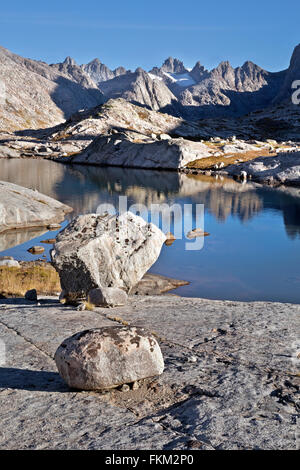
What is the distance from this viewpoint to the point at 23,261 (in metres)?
37.6

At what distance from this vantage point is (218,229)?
2217 inches

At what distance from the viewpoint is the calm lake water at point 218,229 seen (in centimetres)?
3394

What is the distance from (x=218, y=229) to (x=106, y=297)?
37344 mm

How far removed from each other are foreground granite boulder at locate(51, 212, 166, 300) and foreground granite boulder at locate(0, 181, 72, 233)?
27990 mm

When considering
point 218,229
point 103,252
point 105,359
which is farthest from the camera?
point 218,229

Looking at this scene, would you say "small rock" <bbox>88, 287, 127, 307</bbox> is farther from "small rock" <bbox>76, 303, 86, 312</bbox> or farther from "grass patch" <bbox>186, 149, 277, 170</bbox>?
"grass patch" <bbox>186, 149, 277, 170</bbox>

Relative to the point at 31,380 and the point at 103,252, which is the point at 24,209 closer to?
the point at 103,252

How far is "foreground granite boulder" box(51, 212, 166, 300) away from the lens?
22.1 metres

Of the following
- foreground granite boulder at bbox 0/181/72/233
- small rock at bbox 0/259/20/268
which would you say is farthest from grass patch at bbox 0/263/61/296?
foreground granite boulder at bbox 0/181/72/233

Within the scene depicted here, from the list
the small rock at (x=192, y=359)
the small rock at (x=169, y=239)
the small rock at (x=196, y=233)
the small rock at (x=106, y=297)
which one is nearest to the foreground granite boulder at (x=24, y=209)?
the small rock at (x=169, y=239)

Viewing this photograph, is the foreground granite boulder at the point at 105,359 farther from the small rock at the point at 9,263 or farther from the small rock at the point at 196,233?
the small rock at the point at 196,233

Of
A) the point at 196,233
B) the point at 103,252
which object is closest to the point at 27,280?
the point at 103,252

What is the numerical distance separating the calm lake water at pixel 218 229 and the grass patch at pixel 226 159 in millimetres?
19031
